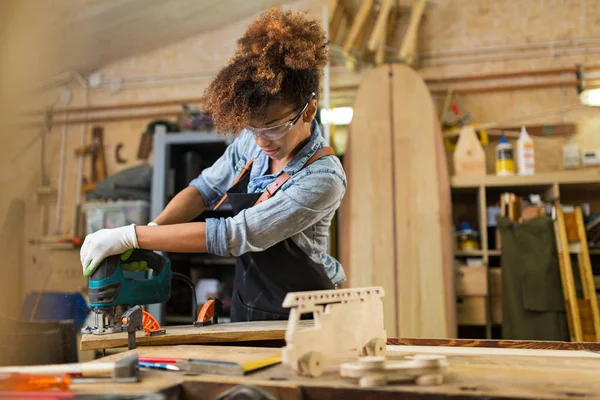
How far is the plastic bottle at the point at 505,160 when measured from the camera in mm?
3467

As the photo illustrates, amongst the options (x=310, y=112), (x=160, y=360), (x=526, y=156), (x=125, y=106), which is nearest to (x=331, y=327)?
(x=160, y=360)

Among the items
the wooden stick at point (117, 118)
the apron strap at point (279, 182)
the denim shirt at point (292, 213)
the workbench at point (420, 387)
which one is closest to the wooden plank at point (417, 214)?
the denim shirt at point (292, 213)

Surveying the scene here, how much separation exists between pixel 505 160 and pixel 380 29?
127 centimetres

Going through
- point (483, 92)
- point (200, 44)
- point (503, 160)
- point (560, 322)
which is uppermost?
point (200, 44)

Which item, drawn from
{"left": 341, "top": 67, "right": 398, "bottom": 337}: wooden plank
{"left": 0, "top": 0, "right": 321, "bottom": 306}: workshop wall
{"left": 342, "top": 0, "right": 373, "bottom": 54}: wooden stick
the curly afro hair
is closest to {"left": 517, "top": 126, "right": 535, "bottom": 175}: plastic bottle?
{"left": 341, "top": 67, "right": 398, "bottom": 337}: wooden plank

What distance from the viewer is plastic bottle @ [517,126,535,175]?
11.4 ft

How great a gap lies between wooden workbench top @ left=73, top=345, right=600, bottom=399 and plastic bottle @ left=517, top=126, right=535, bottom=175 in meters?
2.55

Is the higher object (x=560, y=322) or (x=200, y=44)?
(x=200, y=44)

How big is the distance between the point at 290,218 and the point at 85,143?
12.0 ft

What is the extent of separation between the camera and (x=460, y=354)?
118 centimetres

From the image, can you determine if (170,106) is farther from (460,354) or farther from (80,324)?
(460,354)

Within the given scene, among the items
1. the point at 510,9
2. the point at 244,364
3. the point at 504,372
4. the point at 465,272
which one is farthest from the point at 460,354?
the point at 510,9

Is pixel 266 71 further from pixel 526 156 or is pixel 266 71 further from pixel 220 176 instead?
pixel 526 156

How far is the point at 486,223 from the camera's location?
3463 millimetres
